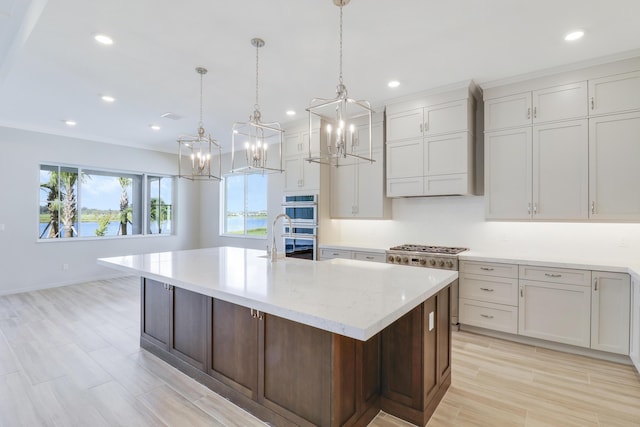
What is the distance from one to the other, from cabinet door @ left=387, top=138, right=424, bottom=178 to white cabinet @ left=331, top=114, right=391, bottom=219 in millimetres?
180

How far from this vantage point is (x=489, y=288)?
3521mm

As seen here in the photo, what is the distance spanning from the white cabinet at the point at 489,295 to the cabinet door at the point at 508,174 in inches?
24.6

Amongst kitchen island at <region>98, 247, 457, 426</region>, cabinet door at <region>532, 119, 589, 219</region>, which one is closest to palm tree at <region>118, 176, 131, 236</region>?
kitchen island at <region>98, 247, 457, 426</region>

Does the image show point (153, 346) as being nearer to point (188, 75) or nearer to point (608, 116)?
point (188, 75)

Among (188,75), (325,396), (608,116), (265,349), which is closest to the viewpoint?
(325,396)

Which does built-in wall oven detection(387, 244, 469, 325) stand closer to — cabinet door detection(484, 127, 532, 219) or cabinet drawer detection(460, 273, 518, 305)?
cabinet drawer detection(460, 273, 518, 305)

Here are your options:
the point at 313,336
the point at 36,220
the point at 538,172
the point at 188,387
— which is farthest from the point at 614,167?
the point at 36,220

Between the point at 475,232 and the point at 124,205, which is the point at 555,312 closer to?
the point at 475,232

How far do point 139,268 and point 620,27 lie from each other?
14.0 ft

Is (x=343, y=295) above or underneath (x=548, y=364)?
above

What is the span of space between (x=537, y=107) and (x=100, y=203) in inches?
292

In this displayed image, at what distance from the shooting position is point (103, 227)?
654 cm

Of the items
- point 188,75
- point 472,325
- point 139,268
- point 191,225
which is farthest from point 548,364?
point 191,225

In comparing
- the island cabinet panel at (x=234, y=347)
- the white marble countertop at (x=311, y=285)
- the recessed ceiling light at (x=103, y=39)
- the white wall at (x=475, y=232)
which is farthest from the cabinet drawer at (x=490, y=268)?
the recessed ceiling light at (x=103, y=39)
